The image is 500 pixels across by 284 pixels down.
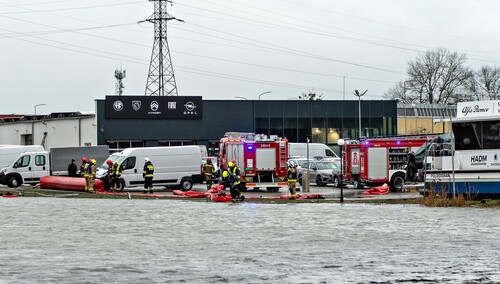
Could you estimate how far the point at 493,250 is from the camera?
15734 millimetres

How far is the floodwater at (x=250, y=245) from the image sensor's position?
12570 mm

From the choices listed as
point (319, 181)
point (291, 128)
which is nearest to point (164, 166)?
point (319, 181)

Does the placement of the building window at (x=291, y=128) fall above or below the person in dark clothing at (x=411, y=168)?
above

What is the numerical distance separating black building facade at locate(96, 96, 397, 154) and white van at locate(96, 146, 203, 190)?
36.8 metres

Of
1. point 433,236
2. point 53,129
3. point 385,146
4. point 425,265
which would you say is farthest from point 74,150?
point 425,265

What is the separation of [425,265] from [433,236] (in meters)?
5.03

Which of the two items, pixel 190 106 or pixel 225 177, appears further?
pixel 190 106

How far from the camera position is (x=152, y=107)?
3120 inches

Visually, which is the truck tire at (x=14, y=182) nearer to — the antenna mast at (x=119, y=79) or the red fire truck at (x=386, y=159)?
the red fire truck at (x=386, y=159)

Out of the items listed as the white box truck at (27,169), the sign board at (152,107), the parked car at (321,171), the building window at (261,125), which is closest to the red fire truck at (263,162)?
the parked car at (321,171)

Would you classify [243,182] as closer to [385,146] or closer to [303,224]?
[385,146]

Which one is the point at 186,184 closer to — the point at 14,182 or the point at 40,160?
the point at 40,160

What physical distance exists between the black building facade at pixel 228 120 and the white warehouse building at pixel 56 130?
169cm

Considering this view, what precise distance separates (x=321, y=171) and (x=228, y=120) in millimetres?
35152
